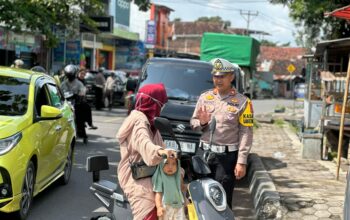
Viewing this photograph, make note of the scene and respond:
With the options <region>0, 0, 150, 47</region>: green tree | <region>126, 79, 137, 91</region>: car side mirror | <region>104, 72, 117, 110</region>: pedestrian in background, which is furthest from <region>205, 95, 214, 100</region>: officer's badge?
<region>104, 72, 117, 110</region>: pedestrian in background

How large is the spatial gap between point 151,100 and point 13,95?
3.19 metres

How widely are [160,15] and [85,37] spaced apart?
2277 cm

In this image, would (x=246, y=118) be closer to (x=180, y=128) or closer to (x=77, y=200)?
(x=77, y=200)

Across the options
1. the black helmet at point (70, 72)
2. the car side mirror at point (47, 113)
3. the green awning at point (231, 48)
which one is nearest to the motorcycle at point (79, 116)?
the black helmet at point (70, 72)

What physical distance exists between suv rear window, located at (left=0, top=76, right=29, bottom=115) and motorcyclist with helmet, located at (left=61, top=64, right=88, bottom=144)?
493 centimetres

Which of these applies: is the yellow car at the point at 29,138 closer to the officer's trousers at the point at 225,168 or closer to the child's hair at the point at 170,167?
the officer's trousers at the point at 225,168

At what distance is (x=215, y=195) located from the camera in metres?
3.69

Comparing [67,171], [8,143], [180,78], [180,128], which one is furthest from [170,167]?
[180,78]

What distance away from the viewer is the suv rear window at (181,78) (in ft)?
31.2

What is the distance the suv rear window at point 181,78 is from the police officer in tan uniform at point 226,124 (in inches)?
165

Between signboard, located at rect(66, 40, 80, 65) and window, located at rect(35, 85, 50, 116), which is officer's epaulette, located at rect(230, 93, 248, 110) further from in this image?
signboard, located at rect(66, 40, 80, 65)

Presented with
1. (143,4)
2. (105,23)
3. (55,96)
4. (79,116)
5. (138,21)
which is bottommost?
(79,116)

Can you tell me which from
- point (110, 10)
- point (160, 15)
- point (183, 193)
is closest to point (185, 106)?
point (183, 193)

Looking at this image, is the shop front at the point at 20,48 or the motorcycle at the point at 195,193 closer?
the motorcycle at the point at 195,193
